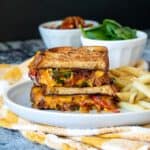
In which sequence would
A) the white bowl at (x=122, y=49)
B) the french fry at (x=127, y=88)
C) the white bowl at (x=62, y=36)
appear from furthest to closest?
the white bowl at (x=62, y=36), the white bowl at (x=122, y=49), the french fry at (x=127, y=88)

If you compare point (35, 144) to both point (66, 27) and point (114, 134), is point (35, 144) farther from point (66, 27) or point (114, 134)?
point (66, 27)

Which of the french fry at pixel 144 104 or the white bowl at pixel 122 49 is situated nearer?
the french fry at pixel 144 104

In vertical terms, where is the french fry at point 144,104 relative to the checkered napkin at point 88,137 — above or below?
above

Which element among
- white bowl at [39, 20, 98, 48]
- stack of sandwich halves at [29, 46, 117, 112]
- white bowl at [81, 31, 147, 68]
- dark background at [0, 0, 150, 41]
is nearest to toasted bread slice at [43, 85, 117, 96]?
stack of sandwich halves at [29, 46, 117, 112]

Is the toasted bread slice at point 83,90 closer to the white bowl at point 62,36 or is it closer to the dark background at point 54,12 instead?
the white bowl at point 62,36

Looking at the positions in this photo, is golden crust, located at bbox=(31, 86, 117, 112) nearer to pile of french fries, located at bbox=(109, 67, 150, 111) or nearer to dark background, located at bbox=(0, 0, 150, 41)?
pile of french fries, located at bbox=(109, 67, 150, 111)

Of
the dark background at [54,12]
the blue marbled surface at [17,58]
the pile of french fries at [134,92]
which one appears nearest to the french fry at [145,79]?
the pile of french fries at [134,92]

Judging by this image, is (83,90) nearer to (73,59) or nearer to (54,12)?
(73,59)

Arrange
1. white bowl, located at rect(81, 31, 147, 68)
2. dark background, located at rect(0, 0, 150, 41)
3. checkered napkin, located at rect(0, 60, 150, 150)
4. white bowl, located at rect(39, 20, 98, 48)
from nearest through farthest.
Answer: checkered napkin, located at rect(0, 60, 150, 150) < white bowl, located at rect(81, 31, 147, 68) < white bowl, located at rect(39, 20, 98, 48) < dark background, located at rect(0, 0, 150, 41)
